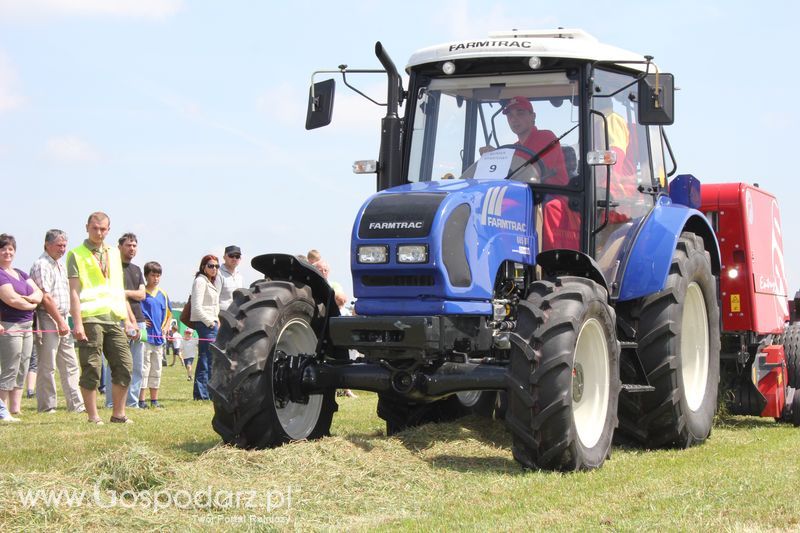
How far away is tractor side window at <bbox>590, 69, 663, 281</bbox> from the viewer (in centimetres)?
855

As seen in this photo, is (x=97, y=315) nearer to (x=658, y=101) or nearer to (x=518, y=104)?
(x=518, y=104)

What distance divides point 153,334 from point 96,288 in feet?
10.2

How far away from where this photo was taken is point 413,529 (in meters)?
5.43

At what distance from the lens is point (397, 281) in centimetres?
763

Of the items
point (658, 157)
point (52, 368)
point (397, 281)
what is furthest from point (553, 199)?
point (52, 368)

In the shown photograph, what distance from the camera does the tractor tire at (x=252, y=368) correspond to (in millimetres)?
7605

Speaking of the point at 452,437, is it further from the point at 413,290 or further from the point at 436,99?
the point at 436,99

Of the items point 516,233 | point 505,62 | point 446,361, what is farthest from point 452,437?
point 505,62

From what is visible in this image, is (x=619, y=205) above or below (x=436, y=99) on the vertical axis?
below

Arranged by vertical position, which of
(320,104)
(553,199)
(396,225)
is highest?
(320,104)

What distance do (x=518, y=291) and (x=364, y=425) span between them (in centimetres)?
275

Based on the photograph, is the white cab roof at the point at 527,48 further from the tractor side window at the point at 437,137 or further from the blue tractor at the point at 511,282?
the tractor side window at the point at 437,137

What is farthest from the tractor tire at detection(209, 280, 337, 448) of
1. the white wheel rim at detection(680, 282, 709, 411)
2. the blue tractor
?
the white wheel rim at detection(680, 282, 709, 411)

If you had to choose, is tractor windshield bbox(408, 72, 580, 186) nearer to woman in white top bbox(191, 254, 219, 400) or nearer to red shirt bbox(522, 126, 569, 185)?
red shirt bbox(522, 126, 569, 185)
